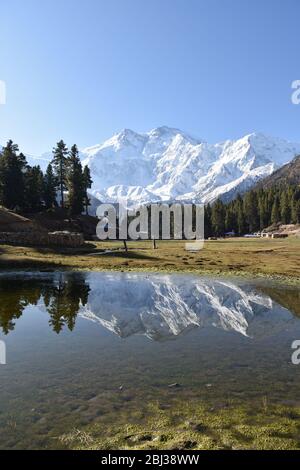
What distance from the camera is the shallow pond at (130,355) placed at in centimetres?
1230

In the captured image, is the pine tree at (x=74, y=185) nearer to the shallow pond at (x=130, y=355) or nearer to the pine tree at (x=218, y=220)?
the shallow pond at (x=130, y=355)

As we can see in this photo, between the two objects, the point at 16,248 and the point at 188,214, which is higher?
the point at 188,214

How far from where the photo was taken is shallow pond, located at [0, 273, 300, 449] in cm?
1230

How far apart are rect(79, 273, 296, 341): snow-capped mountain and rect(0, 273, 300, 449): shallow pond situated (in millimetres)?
74

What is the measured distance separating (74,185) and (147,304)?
84723 millimetres

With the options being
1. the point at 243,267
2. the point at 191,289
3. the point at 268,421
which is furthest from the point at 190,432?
the point at 243,267

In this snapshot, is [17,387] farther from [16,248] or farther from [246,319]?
[16,248]

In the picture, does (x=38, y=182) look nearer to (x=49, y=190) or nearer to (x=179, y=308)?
(x=49, y=190)

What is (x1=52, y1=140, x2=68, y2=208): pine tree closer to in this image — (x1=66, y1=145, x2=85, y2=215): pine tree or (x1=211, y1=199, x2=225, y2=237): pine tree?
(x1=66, y1=145, x2=85, y2=215): pine tree

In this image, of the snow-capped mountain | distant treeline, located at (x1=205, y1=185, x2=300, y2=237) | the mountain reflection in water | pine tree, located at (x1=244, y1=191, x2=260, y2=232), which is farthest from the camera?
pine tree, located at (x1=244, y1=191, x2=260, y2=232)

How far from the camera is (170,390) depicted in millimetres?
13828

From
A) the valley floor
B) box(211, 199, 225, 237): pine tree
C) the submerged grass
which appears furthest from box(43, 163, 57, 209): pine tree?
the submerged grass

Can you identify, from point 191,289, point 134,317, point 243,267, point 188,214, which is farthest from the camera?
point 188,214
